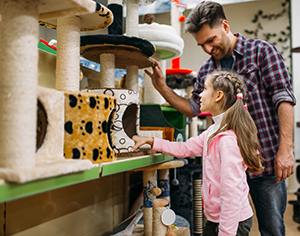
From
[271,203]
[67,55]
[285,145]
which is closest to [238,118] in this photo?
[285,145]

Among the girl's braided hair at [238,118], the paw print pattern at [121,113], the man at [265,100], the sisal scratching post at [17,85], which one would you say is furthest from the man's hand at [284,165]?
the sisal scratching post at [17,85]

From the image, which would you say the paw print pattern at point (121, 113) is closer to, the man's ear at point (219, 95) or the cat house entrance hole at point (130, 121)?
the cat house entrance hole at point (130, 121)

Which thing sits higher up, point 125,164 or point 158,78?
point 158,78

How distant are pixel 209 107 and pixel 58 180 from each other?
727 mm

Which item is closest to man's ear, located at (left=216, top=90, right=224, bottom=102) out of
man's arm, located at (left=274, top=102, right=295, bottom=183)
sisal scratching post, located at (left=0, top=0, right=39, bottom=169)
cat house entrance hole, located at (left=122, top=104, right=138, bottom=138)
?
man's arm, located at (left=274, top=102, right=295, bottom=183)

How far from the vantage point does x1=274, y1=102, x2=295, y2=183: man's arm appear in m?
1.07

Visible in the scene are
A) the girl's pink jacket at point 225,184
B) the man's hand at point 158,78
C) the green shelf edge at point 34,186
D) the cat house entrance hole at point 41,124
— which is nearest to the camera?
the green shelf edge at point 34,186

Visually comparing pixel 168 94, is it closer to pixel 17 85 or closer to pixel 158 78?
pixel 158 78

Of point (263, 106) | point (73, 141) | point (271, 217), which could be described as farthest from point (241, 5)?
point (73, 141)

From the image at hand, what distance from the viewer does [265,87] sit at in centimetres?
120

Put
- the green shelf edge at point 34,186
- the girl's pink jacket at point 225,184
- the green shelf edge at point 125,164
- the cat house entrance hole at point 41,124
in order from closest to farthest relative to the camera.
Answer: the green shelf edge at point 34,186, the cat house entrance hole at point 41,124, the green shelf edge at point 125,164, the girl's pink jacket at point 225,184

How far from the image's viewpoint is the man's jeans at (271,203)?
114 centimetres

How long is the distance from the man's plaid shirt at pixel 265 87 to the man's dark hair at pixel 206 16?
18 centimetres

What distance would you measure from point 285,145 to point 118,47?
30.2 inches
